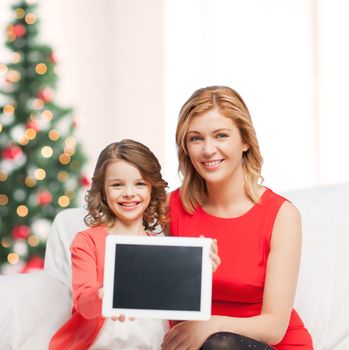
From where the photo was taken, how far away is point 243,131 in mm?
1768

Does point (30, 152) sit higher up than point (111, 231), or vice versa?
point (30, 152)

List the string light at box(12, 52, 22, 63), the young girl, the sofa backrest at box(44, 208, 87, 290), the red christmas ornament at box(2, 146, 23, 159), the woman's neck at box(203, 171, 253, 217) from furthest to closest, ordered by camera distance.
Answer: the string light at box(12, 52, 22, 63) → the red christmas ornament at box(2, 146, 23, 159) → the sofa backrest at box(44, 208, 87, 290) → the woman's neck at box(203, 171, 253, 217) → the young girl

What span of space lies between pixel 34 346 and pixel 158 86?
9.61 ft

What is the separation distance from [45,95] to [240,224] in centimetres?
234

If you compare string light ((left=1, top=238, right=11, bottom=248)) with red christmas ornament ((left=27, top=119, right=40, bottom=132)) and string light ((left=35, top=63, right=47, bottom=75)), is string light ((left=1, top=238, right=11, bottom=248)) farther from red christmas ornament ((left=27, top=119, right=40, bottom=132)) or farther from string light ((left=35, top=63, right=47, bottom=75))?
string light ((left=35, top=63, right=47, bottom=75))

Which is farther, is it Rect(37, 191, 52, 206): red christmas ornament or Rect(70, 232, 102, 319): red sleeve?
Rect(37, 191, 52, 206): red christmas ornament

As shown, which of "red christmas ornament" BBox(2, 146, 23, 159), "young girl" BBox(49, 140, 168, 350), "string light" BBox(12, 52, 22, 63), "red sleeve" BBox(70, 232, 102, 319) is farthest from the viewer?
"string light" BBox(12, 52, 22, 63)

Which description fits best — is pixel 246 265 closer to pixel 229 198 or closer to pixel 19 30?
pixel 229 198

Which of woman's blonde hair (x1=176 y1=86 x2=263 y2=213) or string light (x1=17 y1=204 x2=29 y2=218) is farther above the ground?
woman's blonde hair (x1=176 y1=86 x2=263 y2=213)

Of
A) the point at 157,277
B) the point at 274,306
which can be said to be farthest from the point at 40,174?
the point at 157,277

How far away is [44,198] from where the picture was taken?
3.76 meters

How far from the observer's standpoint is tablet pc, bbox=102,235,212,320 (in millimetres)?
1398

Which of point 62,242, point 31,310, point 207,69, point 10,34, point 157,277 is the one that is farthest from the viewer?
point 207,69

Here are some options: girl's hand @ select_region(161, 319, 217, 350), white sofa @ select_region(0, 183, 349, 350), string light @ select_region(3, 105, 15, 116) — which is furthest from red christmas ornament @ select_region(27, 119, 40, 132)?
girl's hand @ select_region(161, 319, 217, 350)
